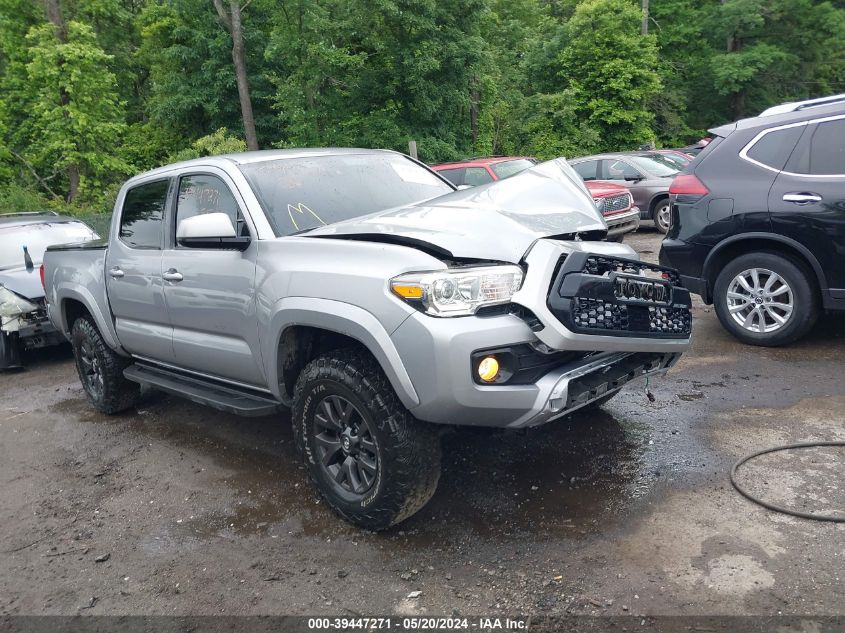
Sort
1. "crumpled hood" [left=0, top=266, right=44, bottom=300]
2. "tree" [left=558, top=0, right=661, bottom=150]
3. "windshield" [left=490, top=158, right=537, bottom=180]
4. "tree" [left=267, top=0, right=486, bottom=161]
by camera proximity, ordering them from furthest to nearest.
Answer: "tree" [left=558, top=0, right=661, bottom=150]
"tree" [left=267, top=0, right=486, bottom=161]
"windshield" [left=490, top=158, right=537, bottom=180]
"crumpled hood" [left=0, top=266, right=44, bottom=300]

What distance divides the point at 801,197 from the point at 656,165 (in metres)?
9.02

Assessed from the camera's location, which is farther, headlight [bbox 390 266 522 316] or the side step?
the side step

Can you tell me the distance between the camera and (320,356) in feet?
11.5

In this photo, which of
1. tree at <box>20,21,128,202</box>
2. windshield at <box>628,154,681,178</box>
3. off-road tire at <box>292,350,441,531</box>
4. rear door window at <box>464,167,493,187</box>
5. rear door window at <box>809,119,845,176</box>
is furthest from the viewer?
tree at <box>20,21,128,202</box>

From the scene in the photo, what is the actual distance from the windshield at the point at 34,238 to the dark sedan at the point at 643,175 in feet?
29.8

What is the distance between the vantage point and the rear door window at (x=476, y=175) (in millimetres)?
12094

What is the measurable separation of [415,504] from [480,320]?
0.97 metres

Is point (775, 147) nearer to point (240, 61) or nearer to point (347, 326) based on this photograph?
point (347, 326)

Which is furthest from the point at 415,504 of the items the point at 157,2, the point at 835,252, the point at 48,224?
the point at 157,2

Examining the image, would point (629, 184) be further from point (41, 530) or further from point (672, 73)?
point (672, 73)

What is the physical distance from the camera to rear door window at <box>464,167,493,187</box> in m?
12.1

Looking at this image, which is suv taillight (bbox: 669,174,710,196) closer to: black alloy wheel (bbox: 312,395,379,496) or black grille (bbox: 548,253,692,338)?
black grille (bbox: 548,253,692,338)

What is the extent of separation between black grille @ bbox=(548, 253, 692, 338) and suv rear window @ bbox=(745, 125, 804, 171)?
101 inches

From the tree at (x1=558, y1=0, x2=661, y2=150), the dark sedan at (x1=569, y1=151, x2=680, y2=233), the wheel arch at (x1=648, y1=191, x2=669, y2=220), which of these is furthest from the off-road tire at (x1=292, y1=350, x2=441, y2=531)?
the tree at (x1=558, y1=0, x2=661, y2=150)
